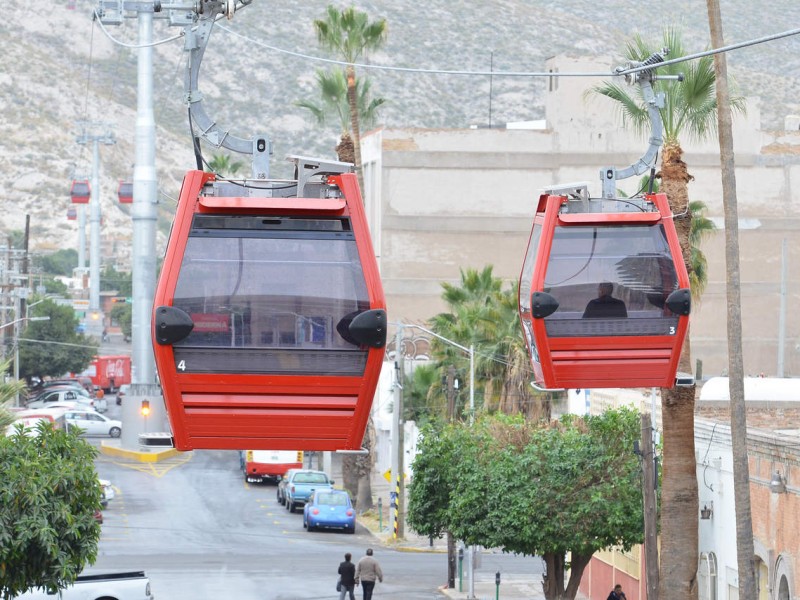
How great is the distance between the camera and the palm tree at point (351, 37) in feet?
167

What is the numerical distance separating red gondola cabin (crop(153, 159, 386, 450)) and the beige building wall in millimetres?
59892

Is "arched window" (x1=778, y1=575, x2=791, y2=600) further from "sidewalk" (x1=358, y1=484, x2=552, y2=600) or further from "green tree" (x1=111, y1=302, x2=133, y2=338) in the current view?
"green tree" (x1=111, y1=302, x2=133, y2=338)

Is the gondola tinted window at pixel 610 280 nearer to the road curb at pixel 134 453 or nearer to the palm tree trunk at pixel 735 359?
the palm tree trunk at pixel 735 359

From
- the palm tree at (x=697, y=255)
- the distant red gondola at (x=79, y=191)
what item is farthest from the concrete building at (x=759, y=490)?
the distant red gondola at (x=79, y=191)

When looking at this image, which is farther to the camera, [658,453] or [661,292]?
[658,453]

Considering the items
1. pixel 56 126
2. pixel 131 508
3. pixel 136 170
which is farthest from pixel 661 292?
pixel 56 126

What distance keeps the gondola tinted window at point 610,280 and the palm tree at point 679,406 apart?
341 inches

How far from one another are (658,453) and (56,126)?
164786 millimetres

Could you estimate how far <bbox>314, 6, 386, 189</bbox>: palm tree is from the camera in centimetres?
5097

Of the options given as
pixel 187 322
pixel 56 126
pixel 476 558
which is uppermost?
pixel 56 126

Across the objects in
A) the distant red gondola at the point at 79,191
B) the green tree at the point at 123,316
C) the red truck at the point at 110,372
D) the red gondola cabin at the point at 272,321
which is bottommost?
the red truck at the point at 110,372

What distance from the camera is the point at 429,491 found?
35.2 metres

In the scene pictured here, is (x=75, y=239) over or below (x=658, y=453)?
over

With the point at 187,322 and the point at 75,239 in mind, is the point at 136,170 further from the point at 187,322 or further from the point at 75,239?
the point at 75,239
